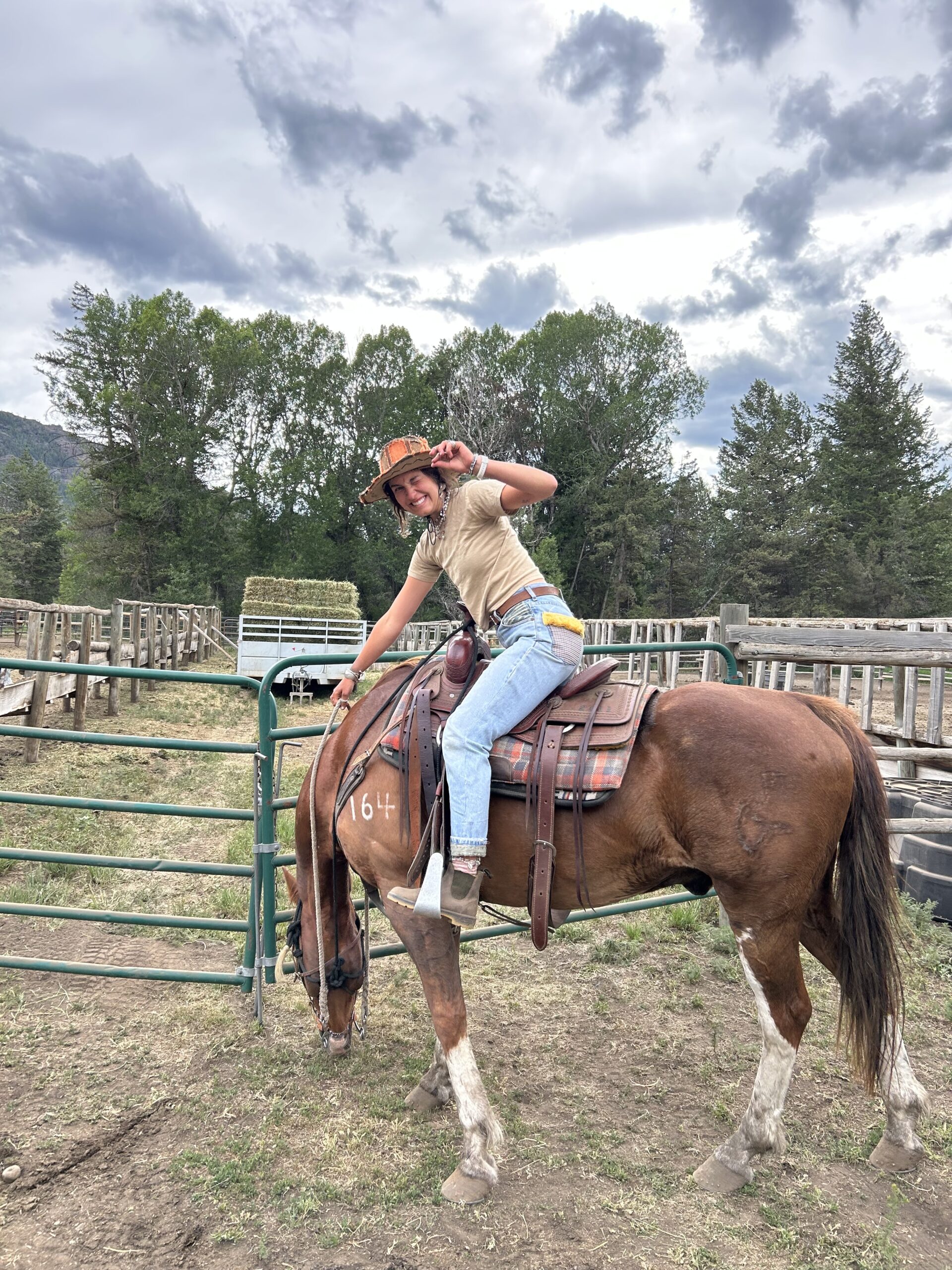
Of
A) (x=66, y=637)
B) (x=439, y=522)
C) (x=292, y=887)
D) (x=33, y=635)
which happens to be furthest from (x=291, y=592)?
(x=439, y=522)

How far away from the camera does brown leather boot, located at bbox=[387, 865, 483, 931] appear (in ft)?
7.54

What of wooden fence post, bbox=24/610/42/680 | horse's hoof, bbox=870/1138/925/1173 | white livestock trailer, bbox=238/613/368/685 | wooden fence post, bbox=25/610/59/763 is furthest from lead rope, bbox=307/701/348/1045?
white livestock trailer, bbox=238/613/368/685

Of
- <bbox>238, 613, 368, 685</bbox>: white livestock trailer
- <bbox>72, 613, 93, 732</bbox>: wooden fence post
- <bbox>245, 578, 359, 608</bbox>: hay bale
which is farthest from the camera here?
<bbox>245, 578, 359, 608</bbox>: hay bale

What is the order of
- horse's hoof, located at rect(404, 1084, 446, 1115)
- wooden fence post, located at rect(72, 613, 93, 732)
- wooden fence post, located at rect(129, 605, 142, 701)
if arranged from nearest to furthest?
horse's hoof, located at rect(404, 1084, 446, 1115) → wooden fence post, located at rect(72, 613, 93, 732) → wooden fence post, located at rect(129, 605, 142, 701)

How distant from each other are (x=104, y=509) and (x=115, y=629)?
25.4m

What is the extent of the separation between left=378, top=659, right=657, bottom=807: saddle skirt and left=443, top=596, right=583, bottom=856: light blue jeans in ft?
0.17

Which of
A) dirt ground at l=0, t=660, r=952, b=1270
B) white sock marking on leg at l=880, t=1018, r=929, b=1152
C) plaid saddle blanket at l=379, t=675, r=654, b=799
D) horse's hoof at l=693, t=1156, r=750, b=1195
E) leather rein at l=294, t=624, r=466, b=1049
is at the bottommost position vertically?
dirt ground at l=0, t=660, r=952, b=1270

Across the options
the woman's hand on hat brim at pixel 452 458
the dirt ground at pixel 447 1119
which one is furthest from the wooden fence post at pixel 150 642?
the woman's hand on hat brim at pixel 452 458

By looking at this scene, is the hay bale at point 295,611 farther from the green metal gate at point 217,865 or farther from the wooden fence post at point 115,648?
the green metal gate at point 217,865

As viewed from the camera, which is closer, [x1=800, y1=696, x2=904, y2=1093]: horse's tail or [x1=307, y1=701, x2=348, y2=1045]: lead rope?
[x1=800, y1=696, x2=904, y2=1093]: horse's tail

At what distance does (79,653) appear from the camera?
37.1 feet

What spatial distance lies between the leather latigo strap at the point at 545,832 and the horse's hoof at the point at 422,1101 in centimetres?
95

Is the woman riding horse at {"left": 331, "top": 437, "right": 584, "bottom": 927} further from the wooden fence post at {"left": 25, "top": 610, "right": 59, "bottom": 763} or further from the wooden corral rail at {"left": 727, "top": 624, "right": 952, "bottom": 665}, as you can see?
the wooden fence post at {"left": 25, "top": 610, "right": 59, "bottom": 763}

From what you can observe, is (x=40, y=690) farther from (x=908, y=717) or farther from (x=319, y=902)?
(x=908, y=717)
